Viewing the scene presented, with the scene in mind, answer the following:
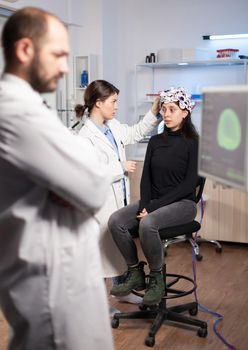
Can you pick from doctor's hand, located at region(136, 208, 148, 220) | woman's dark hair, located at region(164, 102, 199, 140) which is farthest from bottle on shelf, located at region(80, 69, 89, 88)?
doctor's hand, located at region(136, 208, 148, 220)

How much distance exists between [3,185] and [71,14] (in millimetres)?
3730

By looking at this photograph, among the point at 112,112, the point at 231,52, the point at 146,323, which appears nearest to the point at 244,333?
the point at 146,323

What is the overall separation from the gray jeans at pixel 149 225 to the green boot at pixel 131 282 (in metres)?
0.05

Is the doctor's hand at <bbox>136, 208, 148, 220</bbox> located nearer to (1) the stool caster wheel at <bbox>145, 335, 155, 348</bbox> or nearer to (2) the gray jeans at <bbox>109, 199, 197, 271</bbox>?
(2) the gray jeans at <bbox>109, 199, 197, 271</bbox>

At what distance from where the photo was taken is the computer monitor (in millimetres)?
1304

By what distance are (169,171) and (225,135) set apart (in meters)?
1.42

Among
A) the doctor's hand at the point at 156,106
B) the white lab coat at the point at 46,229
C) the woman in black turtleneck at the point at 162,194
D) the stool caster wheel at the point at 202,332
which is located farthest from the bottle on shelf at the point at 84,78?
the white lab coat at the point at 46,229

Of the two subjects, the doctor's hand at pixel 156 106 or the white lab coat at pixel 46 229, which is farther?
the doctor's hand at pixel 156 106

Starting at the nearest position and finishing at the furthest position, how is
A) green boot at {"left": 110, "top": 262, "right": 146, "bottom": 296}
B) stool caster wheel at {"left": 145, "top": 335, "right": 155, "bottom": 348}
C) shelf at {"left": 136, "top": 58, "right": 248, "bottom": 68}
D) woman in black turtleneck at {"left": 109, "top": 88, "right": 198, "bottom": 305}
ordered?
stool caster wheel at {"left": 145, "top": 335, "right": 155, "bottom": 348}
woman in black turtleneck at {"left": 109, "top": 88, "right": 198, "bottom": 305}
green boot at {"left": 110, "top": 262, "right": 146, "bottom": 296}
shelf at {"left": 136, "top": 58, "right": 248, "bottom": 68}

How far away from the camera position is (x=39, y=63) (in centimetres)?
125

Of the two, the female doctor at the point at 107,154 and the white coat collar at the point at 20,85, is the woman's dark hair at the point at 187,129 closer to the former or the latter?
the female doctor at the point at 107,154

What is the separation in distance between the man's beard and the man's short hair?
5 centimetres

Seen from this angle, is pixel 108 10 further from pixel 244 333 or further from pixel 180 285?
pixel 244 333

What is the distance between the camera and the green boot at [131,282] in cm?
278
